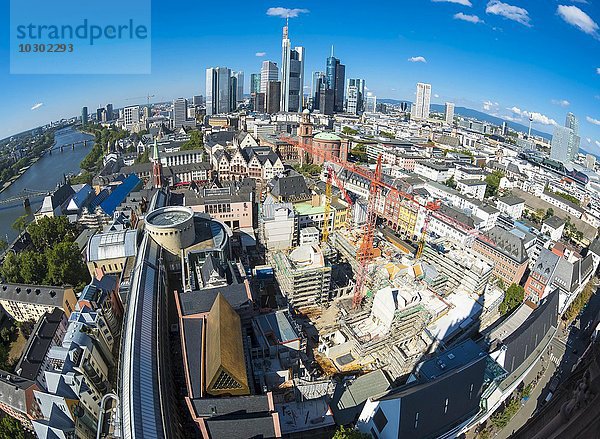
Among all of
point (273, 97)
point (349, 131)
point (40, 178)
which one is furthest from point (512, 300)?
point (273, 97)

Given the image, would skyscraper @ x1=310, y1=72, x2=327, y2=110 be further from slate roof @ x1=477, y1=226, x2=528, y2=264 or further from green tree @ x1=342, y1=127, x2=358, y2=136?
slate roof @ x1=477, y1=226, x2=528, y2=264

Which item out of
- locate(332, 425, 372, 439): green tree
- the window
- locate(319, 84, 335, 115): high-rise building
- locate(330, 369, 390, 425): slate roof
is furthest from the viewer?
locate(319, 84, 335, 115): high-rise building

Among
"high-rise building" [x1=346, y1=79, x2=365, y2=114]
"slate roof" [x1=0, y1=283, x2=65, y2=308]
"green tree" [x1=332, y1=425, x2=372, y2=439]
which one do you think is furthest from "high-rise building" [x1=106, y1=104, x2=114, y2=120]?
"green tree" [x1=332, y1=425, x2=372, y2=439]

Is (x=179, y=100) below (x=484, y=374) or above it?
above

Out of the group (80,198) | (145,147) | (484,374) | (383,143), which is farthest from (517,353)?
(145,147)

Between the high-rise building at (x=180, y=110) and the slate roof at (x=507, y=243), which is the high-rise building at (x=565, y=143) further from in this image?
the high-rise building at (x=180, y=110)

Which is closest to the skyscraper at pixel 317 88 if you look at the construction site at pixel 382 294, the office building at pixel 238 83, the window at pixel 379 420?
the office building at pixel 238 83

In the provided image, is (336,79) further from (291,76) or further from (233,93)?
(233,93)

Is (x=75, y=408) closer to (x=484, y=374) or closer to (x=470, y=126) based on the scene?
(x=484, y=374)
